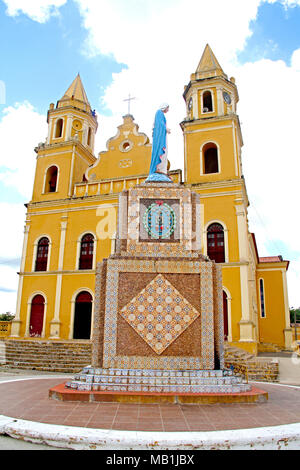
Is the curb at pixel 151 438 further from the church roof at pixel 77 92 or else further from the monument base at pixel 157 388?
the church roof at pixel 77 92

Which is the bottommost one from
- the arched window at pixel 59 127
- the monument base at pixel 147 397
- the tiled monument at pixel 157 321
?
the monument base at pixel 147 397

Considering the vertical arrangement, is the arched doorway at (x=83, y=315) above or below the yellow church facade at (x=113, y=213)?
below

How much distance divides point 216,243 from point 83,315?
7779mm

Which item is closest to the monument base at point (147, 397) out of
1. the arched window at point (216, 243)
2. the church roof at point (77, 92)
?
the arched window at point (216, 243)

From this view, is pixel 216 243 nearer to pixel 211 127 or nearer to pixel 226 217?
pixel 226 217

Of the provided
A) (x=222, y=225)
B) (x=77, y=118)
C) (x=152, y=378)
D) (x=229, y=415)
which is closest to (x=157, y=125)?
(x=152, y=378)

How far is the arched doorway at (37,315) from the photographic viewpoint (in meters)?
18.0

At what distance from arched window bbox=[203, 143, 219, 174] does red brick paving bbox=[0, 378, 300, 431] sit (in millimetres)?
14531

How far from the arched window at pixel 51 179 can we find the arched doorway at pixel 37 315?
6.61 meters

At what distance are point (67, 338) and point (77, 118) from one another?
13664mm

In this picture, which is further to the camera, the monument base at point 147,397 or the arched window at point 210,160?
the arched window at point 210,160

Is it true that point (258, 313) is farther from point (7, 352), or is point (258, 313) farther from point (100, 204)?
point (7, 352)

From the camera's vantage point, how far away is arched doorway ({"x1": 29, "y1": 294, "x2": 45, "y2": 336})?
1797 centimetres

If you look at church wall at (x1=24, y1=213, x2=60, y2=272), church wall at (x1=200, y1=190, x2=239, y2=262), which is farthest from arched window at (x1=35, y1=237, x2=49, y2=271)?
church wall at (x1=200, y1=190, x2=239, y2=262)
